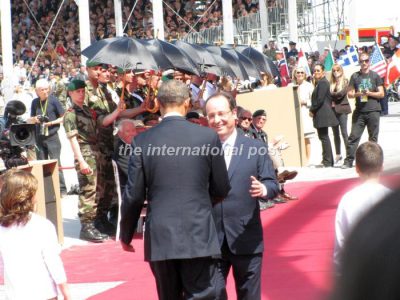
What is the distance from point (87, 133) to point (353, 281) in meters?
9.13

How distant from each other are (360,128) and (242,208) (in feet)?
35.1

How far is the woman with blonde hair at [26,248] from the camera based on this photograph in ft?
16.4

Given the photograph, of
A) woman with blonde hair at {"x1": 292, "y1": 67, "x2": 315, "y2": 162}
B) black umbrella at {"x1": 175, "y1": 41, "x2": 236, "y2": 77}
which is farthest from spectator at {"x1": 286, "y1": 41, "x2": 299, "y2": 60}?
black umbrella at {"x1": 175, "y1": 41, "x2": 236, "y2": 77}

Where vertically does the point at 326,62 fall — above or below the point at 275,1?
below

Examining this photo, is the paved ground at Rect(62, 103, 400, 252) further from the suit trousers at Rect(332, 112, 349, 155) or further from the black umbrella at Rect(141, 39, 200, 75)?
the black umbrella at Rect(141, 39, 200, 75)

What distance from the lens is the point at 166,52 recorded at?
12883 millimetres

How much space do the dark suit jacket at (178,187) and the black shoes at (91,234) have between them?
5244 millimetres

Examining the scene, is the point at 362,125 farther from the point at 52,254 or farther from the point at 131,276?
the point at 52,254

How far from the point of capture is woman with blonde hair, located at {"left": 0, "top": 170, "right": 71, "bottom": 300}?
4984mm

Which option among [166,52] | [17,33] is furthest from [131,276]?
[17,33]

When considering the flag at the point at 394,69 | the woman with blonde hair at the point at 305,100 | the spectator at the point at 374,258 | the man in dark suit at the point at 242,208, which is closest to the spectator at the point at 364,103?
the woman with blonde hair at the point at 305,100

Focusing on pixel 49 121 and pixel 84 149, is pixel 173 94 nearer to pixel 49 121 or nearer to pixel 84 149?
pixel 84 149

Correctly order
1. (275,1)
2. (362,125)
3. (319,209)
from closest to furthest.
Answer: (319,209) < (362,125) < (275,1)

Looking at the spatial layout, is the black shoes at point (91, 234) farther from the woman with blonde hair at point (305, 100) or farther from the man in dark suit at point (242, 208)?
the woman with blonde hair at point (305, 100)
